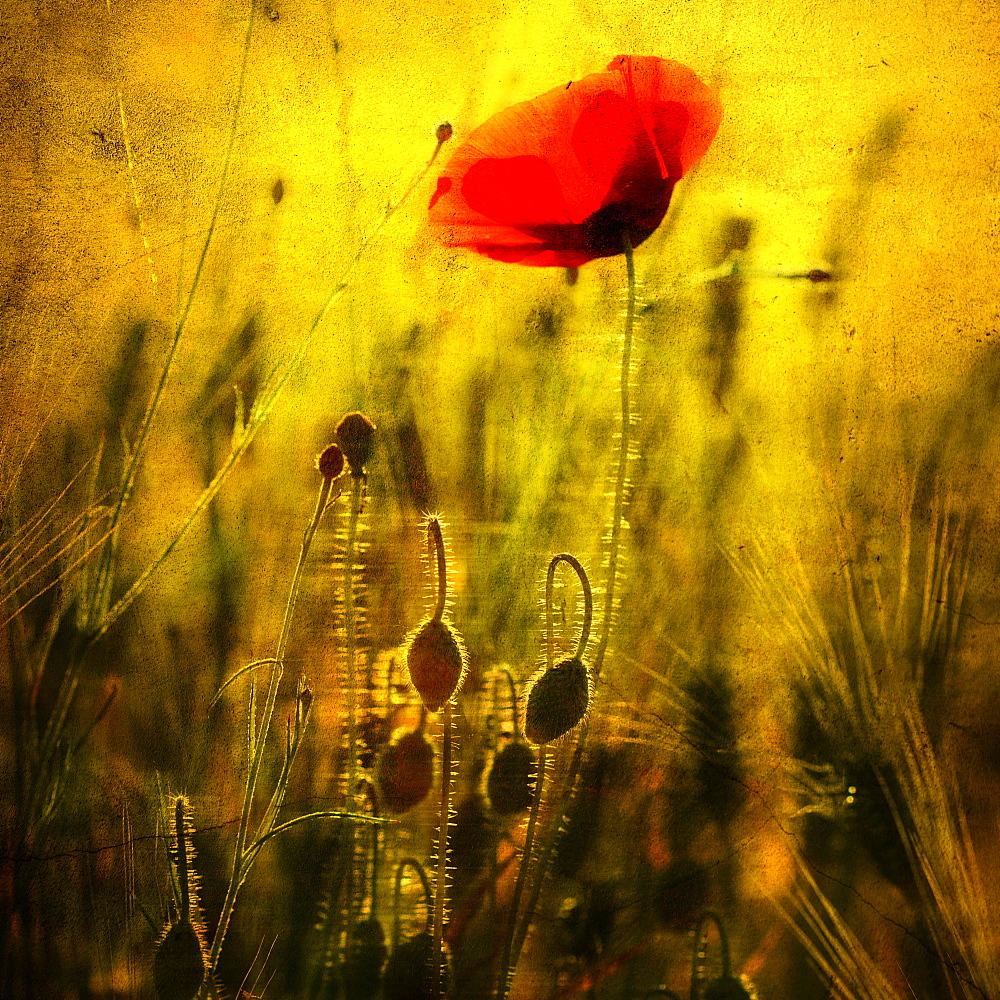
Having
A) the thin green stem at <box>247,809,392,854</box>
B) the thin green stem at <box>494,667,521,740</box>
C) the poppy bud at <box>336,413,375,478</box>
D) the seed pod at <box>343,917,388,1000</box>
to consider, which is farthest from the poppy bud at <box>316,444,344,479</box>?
the seed pod at <box>343,917,388,1000</box>

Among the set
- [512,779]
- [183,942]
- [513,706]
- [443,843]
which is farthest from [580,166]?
[183,942]

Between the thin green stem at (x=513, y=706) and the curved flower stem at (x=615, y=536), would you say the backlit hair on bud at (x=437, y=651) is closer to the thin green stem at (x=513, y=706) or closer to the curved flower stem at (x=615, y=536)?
the thin green stem at (x=513, y=706)

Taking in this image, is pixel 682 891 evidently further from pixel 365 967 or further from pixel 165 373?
pixel 165 373

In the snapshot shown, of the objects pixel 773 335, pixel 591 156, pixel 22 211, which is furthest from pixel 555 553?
pixel 22 211

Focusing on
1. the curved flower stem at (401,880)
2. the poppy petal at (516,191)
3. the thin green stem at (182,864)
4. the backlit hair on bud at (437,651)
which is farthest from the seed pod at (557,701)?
the poppy petal at (516,191)

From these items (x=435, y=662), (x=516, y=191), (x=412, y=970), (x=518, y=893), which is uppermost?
(x=516, y=191)

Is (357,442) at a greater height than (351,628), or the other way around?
(357,442)

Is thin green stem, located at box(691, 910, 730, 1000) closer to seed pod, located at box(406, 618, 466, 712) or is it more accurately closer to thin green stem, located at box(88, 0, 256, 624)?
seed pod, located at box(406, 618, 466, 712)
